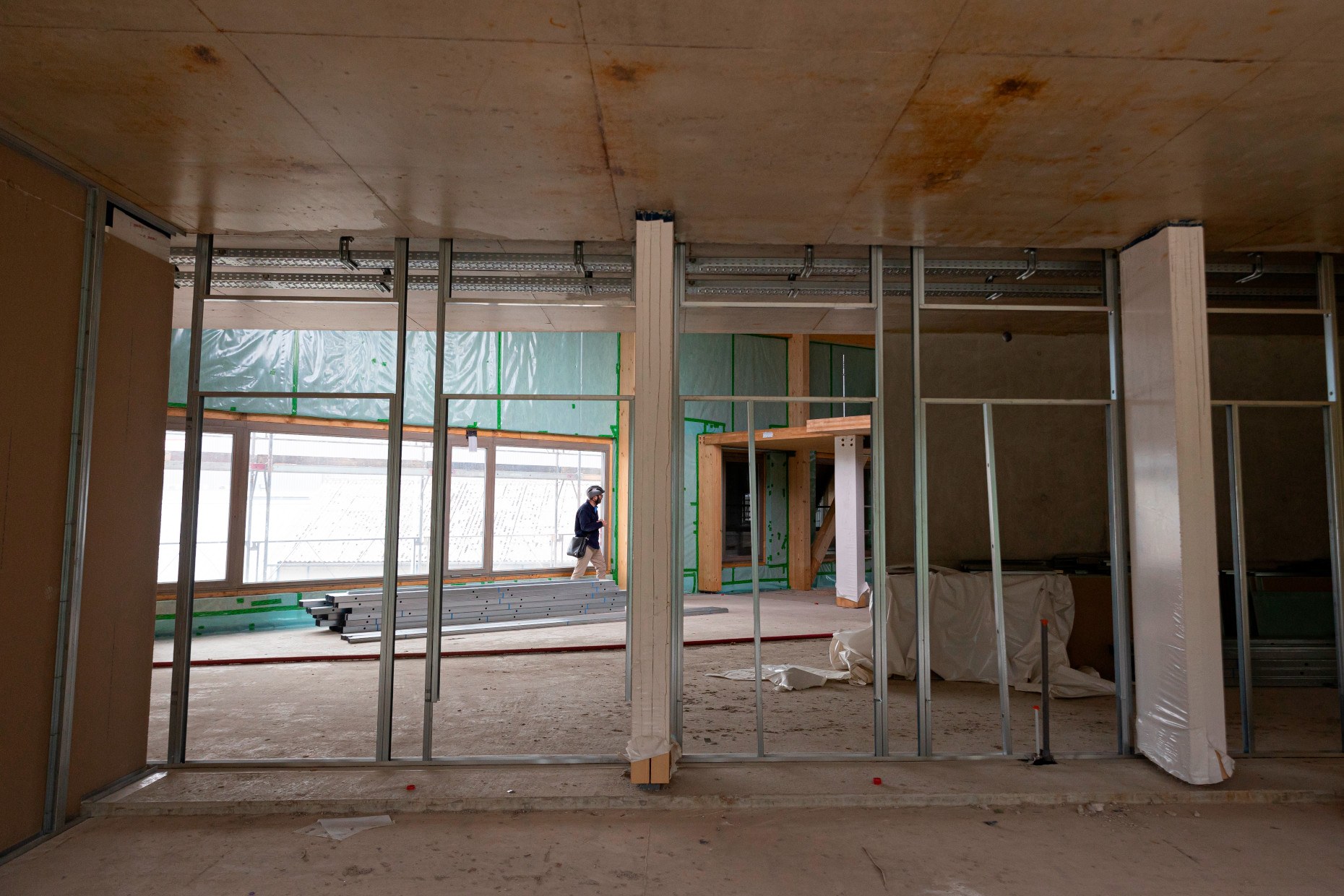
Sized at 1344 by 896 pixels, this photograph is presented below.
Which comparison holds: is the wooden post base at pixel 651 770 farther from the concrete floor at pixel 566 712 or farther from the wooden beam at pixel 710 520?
the wooden beam at pixel 710 520

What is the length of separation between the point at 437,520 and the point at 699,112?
9.16ft

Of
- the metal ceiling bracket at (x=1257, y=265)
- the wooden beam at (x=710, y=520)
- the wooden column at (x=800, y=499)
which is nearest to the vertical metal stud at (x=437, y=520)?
the metal ceiling bracket at (x=1257, y=265)

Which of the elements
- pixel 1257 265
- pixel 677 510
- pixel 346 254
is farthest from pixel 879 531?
pixel 346 254

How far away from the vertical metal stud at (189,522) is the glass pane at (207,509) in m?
5.10

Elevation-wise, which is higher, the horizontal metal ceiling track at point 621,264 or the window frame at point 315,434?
the horizontal metal ceiling track at point 621,264

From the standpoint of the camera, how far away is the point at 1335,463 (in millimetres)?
5098

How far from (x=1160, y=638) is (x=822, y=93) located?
11.8 feet

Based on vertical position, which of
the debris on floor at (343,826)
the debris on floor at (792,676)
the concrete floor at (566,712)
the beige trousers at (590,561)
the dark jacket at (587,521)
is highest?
the dark jacket at (587,521)

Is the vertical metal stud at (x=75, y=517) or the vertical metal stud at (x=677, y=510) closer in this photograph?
the vertical metal stud at (x=75, y=517)

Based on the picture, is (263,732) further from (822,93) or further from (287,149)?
(822,93)

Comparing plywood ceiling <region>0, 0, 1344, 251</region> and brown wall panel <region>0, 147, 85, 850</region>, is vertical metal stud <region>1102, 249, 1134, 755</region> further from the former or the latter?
brown wall panel <region>0, 147, 85, 850</region>

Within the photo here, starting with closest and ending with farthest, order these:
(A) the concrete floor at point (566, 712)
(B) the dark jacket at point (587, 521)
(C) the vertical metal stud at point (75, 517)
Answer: (C) the vertical metal stud at point (75, 517), (A) the concrete floor at point (566, 712), (B) the dark jacket at point (587, 521)

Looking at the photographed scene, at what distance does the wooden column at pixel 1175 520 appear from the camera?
4359mm

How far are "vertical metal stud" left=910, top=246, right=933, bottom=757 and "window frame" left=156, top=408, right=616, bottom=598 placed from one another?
4.97 m
